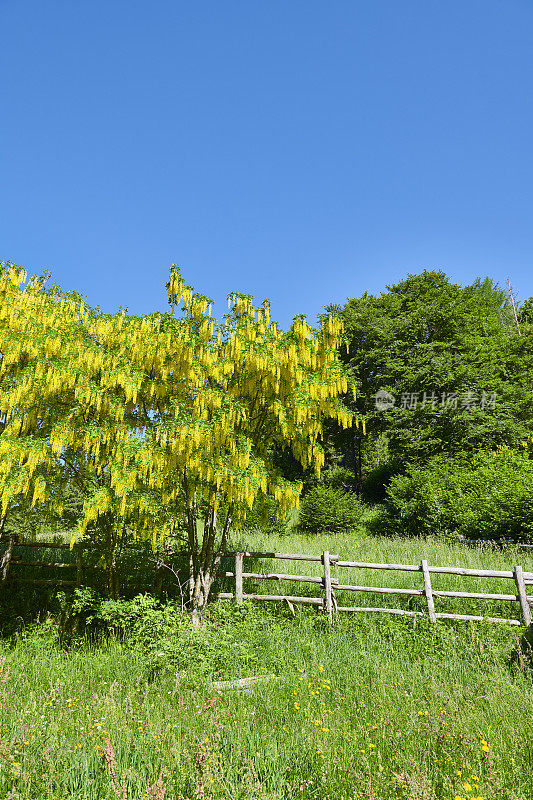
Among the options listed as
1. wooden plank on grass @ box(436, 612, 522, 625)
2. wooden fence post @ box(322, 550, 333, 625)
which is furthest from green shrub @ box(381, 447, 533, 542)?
wooden fence post @ box(322, 550, 333, 625)

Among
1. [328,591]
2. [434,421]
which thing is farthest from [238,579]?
[434,421]

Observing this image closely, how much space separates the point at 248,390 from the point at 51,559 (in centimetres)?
976

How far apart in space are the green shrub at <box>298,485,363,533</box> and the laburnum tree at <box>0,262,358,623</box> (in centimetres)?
1120

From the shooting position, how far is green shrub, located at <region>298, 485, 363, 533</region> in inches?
763

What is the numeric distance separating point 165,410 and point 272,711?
189 inches

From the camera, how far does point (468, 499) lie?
629 inches

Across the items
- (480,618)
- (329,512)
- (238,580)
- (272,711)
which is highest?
(329,512)

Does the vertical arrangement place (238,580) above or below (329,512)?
below

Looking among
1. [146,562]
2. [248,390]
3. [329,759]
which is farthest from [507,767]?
[146,562]

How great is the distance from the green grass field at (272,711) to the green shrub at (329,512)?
10521mm

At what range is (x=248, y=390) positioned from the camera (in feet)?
26.3

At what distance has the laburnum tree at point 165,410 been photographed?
23.6ft

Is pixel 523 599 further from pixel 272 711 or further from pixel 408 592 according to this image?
pixel 272 711

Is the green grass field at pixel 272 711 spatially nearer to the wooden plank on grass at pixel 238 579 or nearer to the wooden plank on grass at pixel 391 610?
the wooden plank on grass at pixel 391 610
